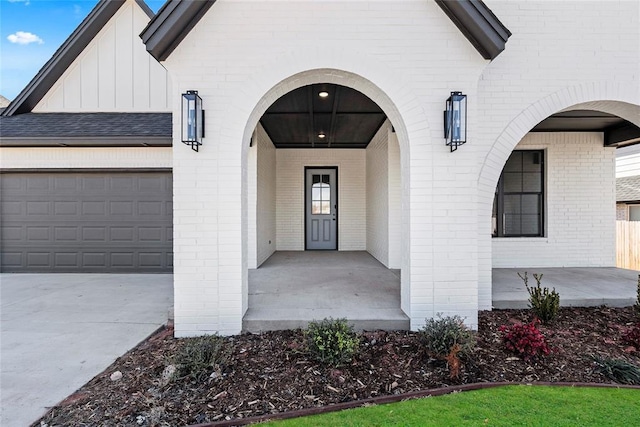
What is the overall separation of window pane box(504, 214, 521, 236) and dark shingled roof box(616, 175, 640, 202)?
25.2 ft

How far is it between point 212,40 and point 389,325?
12.7 ft

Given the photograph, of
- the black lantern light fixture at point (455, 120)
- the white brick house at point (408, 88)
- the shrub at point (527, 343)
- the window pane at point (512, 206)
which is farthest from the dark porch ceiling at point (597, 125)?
the shrub at point (527, 343)

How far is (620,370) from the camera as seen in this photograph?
279 centimetres

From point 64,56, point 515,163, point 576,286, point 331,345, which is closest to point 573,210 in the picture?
point 515,163

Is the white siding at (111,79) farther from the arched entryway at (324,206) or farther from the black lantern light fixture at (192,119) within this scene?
the black lantern light fixture at (192,119)

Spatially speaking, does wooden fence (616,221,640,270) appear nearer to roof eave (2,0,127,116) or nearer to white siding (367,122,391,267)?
white siding (367,122,391,267)

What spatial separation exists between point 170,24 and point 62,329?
3820 mm

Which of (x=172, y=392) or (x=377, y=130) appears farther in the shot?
(x=377, y=130)

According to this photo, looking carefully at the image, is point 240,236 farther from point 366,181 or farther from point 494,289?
point 366,181

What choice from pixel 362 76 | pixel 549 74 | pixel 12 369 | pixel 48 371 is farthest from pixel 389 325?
pixel 549 74

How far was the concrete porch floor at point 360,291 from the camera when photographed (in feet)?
12.2

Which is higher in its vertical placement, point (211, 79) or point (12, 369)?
point (211, 79)

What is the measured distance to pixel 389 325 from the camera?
12.0 feet

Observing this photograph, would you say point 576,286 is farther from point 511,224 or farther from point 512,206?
point 512,206
